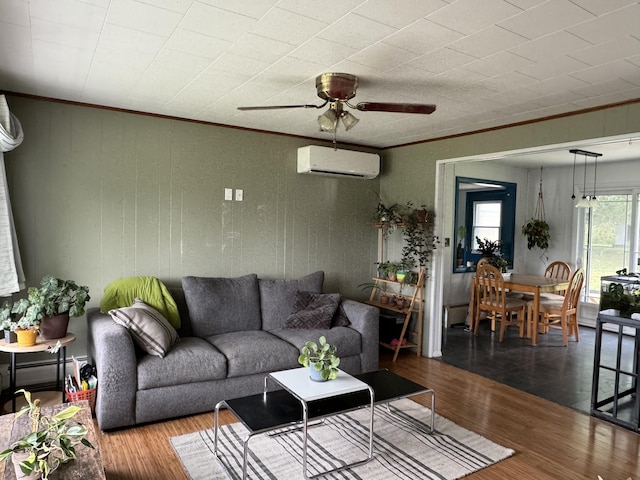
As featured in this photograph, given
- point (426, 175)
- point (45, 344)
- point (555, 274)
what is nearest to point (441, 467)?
point (45, 344)

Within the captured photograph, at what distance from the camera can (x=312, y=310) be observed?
4219 mm

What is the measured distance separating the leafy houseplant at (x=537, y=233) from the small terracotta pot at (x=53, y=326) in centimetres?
640

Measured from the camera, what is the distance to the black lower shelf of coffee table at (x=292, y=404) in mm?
2455

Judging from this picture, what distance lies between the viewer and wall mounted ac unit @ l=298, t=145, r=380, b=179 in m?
4.73

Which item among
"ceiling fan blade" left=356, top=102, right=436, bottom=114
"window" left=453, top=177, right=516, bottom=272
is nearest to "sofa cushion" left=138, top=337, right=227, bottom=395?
"ceiling fan blade" left=356, top=102, right=436, bottom=114

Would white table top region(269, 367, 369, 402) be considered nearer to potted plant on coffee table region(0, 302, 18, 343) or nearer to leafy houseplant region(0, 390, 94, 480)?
leafy houseplant region(0, 390, 94, 480)

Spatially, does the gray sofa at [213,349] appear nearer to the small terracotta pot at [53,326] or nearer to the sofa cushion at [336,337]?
the sofa cushion at [336,337]

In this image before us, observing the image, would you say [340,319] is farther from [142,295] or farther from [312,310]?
[142,295]

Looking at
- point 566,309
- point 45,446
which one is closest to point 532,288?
point 566,309

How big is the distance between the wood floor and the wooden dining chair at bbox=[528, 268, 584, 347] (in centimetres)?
200

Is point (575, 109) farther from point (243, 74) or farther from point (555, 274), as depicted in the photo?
point (555, 274)

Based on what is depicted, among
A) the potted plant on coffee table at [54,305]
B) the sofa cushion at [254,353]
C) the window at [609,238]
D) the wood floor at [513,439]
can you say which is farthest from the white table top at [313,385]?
the window at [609,238]

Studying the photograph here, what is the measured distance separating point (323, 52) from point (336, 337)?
7.68ft

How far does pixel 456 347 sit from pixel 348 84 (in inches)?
145
